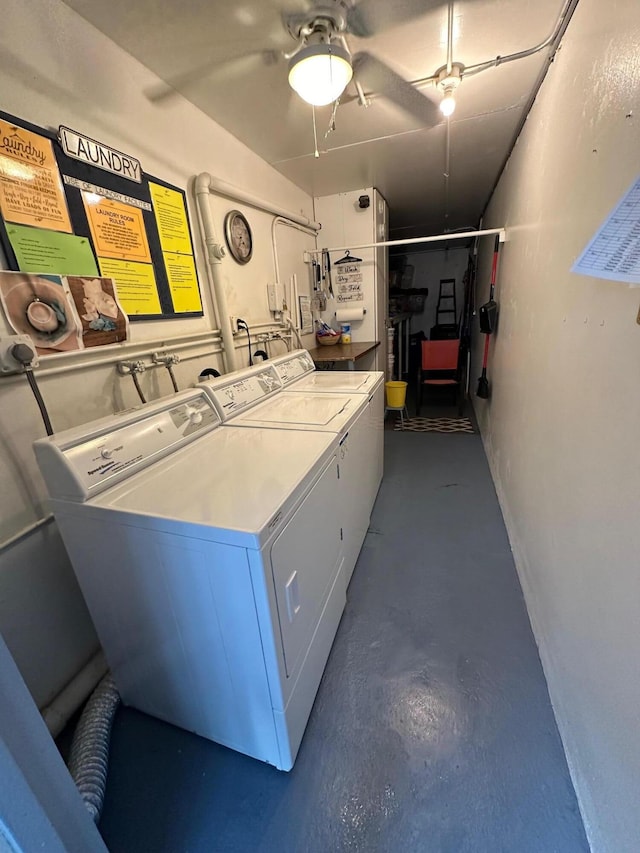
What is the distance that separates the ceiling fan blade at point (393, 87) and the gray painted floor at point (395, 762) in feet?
8.23

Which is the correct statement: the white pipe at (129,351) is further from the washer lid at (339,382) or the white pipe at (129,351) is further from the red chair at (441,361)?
the red chair at (441,361)

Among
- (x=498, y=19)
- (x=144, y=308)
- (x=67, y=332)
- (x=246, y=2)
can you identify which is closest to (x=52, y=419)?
(x=67, y=332)

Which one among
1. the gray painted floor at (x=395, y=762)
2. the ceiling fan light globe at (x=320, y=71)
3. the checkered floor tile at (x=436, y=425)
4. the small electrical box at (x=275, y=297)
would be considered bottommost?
the checkered floor tile at (x=436, y=425)

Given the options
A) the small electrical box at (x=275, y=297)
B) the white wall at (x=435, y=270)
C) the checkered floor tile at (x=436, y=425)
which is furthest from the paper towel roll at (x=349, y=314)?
the white wall at (x=435, y=270)

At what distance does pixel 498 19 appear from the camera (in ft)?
4.39

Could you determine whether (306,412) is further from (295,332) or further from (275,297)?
(295,332)

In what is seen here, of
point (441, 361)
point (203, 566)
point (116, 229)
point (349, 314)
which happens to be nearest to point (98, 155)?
point (116, 229)

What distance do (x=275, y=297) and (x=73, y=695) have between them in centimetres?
249

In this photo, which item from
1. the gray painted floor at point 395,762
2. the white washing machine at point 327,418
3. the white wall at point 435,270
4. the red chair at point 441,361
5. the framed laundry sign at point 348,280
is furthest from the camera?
the white wall at point 435,270

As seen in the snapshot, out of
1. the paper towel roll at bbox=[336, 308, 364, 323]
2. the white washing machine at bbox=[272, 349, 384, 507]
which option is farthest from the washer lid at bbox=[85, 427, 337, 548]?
the paper towel roll at bbox=[336, 308, 364, 323]

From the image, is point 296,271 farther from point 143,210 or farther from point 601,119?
point 601,119

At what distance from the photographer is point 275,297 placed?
104 inches

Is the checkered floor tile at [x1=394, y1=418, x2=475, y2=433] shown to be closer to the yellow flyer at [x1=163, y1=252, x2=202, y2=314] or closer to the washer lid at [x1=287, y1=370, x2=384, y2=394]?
the washer lid at [x1=287, y1=370, x2=384, y2=394]

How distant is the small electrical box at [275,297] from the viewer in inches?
103
